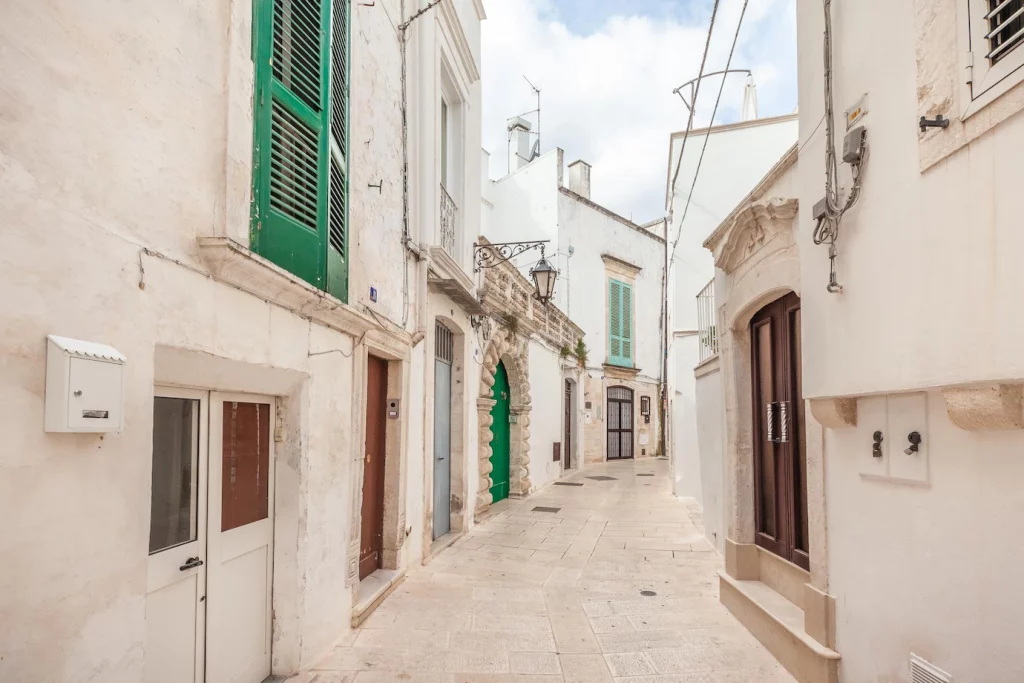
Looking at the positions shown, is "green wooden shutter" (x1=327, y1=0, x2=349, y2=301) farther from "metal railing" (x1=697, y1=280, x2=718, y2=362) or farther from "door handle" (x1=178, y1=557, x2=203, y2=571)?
"metal railing" (x1=697, y1=280, x2=718, y2=362)

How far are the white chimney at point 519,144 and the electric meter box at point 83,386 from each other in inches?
710

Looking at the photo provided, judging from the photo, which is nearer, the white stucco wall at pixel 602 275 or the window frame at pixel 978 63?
the window frame at pixel 978 63

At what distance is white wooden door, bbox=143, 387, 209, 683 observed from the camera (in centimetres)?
277

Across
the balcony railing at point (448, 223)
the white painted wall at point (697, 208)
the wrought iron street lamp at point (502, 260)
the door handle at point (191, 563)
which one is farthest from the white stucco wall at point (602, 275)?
the door handle at point (191, 563)

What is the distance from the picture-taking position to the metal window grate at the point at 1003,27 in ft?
7.35

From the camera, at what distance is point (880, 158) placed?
3084mm

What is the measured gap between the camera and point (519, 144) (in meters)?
19.4

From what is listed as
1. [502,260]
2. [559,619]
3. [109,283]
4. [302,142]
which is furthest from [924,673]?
[502,260]

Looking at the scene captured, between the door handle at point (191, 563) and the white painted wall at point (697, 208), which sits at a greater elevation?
the white painted wall at point (697, 208)

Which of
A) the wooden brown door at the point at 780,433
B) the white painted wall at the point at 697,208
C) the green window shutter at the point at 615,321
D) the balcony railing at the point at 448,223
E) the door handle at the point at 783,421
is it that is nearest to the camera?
the wooden brown door at the point at 780,433

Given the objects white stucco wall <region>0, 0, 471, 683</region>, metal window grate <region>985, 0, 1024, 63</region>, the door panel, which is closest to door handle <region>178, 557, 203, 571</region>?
white stucco wall <region>0, 0, 471, 683</region>

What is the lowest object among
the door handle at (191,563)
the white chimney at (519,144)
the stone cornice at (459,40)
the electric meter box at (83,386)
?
the door handle at (191,563)

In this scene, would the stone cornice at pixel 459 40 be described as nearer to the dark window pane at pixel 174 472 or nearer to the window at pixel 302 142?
the window at pixel 302 142

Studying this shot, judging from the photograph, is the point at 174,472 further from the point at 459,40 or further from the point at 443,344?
the point at 459,40
